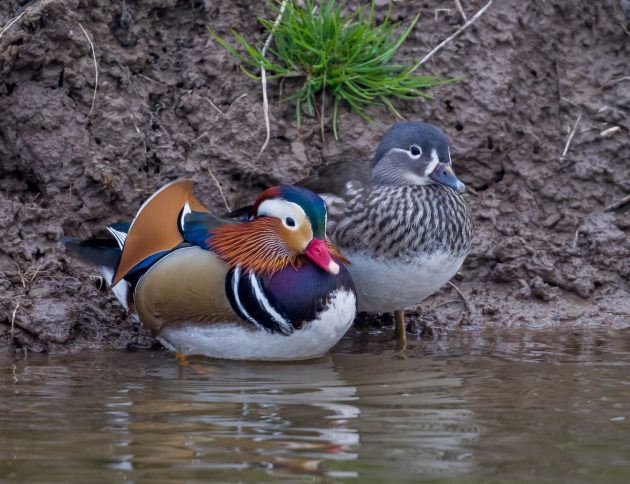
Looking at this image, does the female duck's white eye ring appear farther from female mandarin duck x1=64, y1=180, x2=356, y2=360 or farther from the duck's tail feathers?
the duck's tail feathers

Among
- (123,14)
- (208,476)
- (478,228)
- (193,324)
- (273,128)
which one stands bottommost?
(208,476)

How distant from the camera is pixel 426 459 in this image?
3477mm

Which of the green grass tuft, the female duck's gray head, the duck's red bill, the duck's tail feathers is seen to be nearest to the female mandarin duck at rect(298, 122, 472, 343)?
the female duck's gray head

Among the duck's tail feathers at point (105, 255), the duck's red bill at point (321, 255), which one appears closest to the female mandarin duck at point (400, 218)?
the duck's red bill at point (321, 255)

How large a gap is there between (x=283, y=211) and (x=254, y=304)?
1.58 feet

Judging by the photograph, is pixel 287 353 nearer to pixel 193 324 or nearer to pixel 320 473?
pixel 193 324

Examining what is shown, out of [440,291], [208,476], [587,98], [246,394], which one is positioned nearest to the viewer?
[208,476]

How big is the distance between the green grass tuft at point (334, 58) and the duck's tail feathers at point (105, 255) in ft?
4.17

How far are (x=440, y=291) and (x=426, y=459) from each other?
8.82 feet

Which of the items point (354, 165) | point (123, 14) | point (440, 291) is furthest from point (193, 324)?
point (123, 14)

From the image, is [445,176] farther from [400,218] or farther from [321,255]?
[321,255]

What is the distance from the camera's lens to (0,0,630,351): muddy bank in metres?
5.87

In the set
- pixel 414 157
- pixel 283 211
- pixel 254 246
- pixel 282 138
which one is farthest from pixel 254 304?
pixel 282 138

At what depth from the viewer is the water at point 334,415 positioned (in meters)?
3.39
